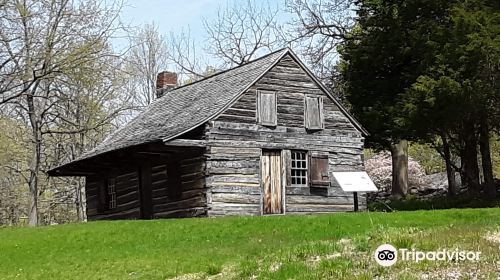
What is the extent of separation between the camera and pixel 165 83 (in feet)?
113

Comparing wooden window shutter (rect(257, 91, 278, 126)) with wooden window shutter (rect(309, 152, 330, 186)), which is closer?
wooden window shutter (rect(257, 91, 278, 126))

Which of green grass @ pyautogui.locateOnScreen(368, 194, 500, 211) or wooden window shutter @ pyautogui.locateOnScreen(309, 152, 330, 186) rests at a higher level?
wooden window shutter @ pyautogui.locateOnScreen(309, 152, 330, 186)

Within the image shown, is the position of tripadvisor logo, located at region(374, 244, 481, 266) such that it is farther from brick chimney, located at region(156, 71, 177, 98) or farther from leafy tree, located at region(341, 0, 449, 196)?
brick chimney, located at region(156, 71, 177, 98)

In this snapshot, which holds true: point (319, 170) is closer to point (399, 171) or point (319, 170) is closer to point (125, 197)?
point (125, 197)

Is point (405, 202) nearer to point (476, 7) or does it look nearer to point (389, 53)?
point (389, 53)

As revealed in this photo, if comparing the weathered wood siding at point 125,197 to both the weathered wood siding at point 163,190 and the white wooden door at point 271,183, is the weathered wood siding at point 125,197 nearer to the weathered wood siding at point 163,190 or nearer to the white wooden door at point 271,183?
the weathered wood siding at point 163,190

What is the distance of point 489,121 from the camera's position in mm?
26797

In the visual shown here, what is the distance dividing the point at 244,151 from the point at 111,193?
8.19m

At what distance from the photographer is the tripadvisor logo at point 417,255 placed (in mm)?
8770

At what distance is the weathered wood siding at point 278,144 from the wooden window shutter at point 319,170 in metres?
0.26

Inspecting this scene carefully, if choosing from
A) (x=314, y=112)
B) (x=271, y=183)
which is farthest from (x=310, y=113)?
(x=271, y=183)

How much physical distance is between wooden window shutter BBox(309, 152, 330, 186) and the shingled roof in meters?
2.25

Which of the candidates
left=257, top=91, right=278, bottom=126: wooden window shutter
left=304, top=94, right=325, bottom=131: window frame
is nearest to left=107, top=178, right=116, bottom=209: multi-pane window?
left=257, top=91, right=278, bottom=126: wooden window shutter

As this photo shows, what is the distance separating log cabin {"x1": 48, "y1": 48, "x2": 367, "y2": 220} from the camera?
76.3 ft
